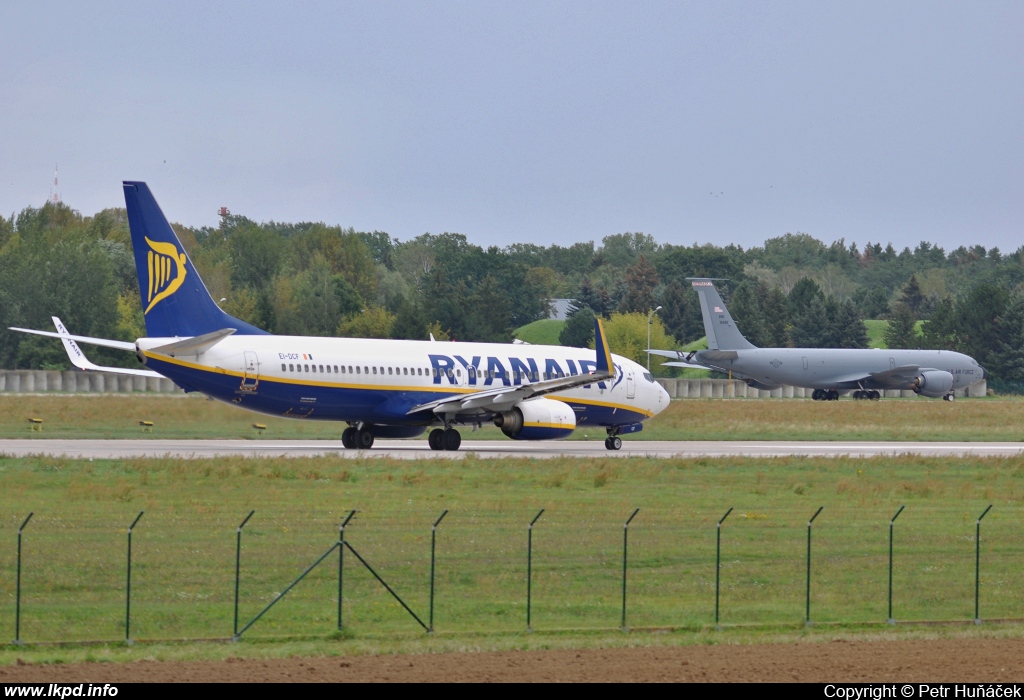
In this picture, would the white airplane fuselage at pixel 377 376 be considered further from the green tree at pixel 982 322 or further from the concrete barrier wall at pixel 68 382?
the green tree at pixel 982 322

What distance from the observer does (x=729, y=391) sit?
99438mm

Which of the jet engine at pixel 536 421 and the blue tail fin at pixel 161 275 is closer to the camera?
the blue tail fin at pixel 161 275

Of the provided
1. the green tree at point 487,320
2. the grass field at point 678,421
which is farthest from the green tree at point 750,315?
the grass field at point 678,421

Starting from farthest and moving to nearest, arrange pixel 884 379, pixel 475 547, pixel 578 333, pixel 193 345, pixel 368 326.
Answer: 1. pixel 578 333
2. pixel 884 379
3. pixel 368 326
4. pixel 193 345
5. pixel 475 547

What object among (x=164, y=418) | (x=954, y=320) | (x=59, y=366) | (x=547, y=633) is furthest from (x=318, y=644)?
(x=954, y=320)

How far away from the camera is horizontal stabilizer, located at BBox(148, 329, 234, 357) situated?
35.8m

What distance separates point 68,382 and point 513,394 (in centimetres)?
4124

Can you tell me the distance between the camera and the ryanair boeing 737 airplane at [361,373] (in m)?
36.2

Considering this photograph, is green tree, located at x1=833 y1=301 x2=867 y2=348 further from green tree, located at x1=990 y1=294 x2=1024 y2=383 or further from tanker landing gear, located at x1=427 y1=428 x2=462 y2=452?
tanker landing gear, located at x1=427 y1=428 x2=462 y2=452

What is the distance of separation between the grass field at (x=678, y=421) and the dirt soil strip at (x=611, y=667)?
27.1m

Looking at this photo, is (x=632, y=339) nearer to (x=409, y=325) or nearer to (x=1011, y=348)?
(x=409, y=325)

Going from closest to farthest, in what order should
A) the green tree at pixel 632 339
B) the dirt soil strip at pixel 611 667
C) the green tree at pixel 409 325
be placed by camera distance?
the dirt soil strip at pixel 611 667
the green tree at pixel 409 325
the green tree at pixel 632 339

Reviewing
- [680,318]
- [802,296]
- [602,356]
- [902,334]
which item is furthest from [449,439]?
[802,296]

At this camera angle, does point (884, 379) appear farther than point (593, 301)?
No
